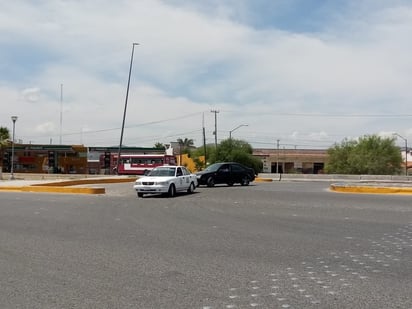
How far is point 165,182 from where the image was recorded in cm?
2523

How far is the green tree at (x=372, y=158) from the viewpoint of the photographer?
81.7 metres

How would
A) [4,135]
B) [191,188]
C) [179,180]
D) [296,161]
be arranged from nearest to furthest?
[179,180], [191,188], [4,135], [296,161]

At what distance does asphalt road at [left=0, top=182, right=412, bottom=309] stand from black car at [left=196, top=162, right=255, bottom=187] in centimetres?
1589

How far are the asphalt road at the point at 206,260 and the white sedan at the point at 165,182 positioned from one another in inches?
321

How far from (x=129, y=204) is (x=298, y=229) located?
31.1 feet

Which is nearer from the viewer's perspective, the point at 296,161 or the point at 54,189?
the point at 54,189

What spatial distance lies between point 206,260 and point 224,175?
2510 cm

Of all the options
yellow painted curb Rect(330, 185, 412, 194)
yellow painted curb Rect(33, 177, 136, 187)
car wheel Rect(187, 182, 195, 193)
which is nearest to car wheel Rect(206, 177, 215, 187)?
car wheel Rect(187, 182, 195, 193)

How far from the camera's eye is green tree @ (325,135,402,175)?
81.7 meters

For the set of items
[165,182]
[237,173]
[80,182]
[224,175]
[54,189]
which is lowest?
[54,189]

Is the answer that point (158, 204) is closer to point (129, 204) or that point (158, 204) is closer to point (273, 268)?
point (129, 204)

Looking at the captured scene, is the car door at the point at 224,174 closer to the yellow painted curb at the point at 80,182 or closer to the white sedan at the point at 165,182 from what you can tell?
the white sedan at the point at 165,182

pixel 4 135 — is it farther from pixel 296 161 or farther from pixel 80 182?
pixel 296 161

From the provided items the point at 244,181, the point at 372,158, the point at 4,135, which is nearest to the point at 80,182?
the point at 244,181
